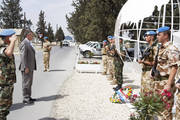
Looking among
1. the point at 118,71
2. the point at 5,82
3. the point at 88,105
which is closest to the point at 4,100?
the point at 5,82

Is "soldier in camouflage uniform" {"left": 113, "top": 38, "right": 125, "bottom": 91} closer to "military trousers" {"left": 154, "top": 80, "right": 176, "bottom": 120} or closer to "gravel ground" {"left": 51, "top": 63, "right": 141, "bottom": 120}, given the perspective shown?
"gravel ground" {"left": 51, "top": 63, "right": 141, "bottom": 120}

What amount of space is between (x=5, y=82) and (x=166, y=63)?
9.51 ft

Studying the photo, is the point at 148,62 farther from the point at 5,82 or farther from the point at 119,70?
the point at 119,70

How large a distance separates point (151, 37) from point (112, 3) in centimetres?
1492

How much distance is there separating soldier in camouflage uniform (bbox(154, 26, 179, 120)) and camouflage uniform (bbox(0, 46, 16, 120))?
2.70 metres

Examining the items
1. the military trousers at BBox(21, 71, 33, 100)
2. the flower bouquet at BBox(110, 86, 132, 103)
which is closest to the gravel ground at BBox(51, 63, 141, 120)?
the flower bouquet at BBox(110, 86, 132, 103)

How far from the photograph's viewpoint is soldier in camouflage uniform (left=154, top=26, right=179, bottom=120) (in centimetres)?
321

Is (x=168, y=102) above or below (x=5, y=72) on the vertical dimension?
below

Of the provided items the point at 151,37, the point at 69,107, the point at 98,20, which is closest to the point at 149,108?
the point at 151,37

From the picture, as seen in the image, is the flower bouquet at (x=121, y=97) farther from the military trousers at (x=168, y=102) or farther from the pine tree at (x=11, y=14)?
the pine tree at (x=11, y=14)

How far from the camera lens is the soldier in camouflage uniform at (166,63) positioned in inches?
126

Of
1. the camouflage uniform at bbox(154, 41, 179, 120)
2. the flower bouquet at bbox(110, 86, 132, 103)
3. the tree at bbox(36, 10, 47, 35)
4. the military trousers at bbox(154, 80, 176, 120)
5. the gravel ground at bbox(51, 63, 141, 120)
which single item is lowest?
the gravel ground at bbox(51, 63, 141, 120)

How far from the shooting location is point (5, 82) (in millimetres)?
3656

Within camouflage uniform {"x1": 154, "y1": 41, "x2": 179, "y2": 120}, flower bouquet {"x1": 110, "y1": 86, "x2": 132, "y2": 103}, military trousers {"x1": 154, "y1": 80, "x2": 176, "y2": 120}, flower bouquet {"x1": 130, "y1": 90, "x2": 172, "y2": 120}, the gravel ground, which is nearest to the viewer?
flower bouquet {"x1": 130, "y1": 90, "x2": 172, "y2": 120}
